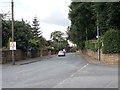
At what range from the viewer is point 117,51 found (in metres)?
27.2

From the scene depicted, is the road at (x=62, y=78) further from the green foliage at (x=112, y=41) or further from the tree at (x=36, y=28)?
the tree at (x=36, y=28)

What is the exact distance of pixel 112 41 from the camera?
2788cm

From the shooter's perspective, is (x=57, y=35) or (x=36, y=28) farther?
(x=57, y=35)

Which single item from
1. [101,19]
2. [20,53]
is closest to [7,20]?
[20,53]

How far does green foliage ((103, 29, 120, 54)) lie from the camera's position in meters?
27.3

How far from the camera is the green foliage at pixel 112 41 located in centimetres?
2734

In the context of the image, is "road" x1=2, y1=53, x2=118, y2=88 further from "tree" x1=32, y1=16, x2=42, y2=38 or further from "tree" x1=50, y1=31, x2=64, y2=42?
"tree" x1=50, y1=31, x2=64, y2=42

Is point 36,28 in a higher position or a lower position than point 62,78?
higher

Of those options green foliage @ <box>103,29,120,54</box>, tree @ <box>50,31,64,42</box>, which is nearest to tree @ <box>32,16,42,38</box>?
tree @ <box>50,31,64,42</box>

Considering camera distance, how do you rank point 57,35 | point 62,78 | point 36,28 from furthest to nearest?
point 57,35 < point 36,28 < point 62,78

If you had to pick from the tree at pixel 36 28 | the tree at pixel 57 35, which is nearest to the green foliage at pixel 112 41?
the tree at pixel 36 28

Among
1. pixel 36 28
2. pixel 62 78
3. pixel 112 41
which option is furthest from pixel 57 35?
pixel 62 78

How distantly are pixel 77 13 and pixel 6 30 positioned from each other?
11994 millimetres

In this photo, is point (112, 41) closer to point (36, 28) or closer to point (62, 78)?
point (62, 78)
